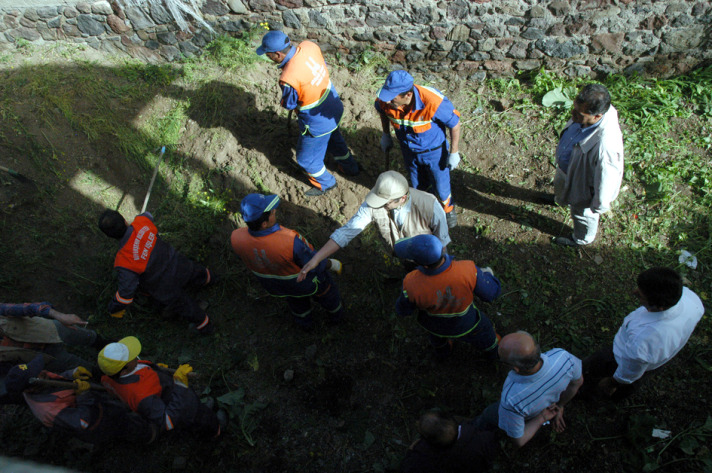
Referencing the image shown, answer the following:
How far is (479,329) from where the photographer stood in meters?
3.35

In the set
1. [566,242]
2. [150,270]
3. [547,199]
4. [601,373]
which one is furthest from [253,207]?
[547,199]

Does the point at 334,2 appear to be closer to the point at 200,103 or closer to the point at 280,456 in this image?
the point at 200,103

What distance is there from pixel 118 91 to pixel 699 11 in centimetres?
764

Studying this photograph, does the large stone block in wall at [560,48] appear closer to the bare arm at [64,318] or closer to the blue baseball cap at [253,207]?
the blue baseball cap at [253,207]

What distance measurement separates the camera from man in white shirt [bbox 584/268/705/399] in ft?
7.94

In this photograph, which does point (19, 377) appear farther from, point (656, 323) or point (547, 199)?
point (547, 199)

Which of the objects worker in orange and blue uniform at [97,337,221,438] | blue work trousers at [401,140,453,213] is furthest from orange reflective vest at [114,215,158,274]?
blue work trousers at [401,140,453,213]

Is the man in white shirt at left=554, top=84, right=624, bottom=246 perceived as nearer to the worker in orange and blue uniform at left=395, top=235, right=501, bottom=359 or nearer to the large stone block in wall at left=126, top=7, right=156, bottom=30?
the worker in orange and blue uniform at left=395, top=235, right=501, bottom=359

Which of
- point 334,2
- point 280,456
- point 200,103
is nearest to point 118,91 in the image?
point 200,103

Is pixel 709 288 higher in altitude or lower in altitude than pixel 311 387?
higher

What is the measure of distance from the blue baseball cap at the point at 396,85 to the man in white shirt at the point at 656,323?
2279mm

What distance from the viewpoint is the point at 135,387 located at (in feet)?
10.1

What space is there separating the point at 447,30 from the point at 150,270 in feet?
15.9

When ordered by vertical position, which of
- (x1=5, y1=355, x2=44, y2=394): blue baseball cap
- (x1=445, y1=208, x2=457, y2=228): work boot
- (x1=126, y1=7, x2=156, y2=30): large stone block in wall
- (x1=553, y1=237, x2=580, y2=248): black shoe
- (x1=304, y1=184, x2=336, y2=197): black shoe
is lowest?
(x1=5, y1=355, x2=44, y2=394): blue baseball cap
